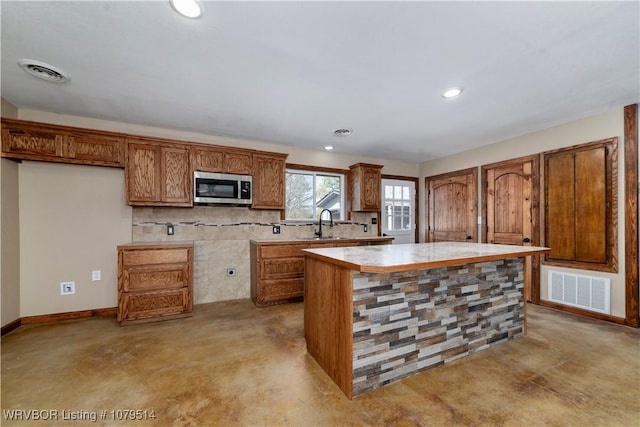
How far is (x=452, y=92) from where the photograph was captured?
104 inches

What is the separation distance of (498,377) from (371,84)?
2.65 m

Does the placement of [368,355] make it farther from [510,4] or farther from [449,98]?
[449,98]

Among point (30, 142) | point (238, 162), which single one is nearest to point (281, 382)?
point (238, 162)

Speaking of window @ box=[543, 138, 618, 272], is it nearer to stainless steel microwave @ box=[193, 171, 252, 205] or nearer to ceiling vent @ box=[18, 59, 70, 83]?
stainless steel microwave @ box=[193, 171, 252, 205]

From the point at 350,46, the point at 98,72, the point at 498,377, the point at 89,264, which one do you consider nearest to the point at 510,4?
the point at 350,46

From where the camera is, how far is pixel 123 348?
96.0 inches

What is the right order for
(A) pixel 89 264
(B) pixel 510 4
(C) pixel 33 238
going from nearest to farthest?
(B) pixel 510 4
(C) pixel 33 238
(A) pixel 89 264

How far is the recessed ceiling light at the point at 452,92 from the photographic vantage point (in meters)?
2.58

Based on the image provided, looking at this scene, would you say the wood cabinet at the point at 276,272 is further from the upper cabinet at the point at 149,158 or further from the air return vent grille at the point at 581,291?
the air return vent grille at the point at 581,291

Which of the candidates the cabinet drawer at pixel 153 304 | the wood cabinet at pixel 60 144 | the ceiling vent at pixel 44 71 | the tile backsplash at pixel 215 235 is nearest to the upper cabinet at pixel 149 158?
the wood cabinet at pixel 60 144

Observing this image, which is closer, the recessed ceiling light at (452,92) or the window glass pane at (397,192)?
the recessed ceiling light at (452,92)

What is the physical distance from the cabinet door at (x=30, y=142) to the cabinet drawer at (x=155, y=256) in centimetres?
137

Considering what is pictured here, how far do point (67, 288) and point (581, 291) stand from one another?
628 centimetres

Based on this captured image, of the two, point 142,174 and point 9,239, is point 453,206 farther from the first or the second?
point 9,239
